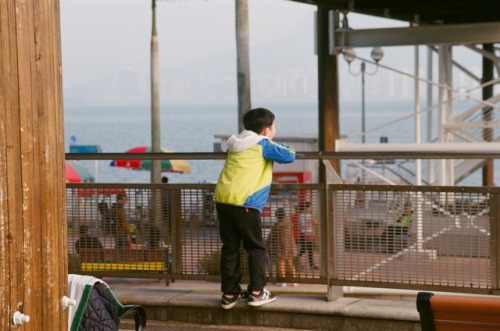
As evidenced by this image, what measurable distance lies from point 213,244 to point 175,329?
0.81 meters

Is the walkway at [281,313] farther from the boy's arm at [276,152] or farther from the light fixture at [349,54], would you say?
the light fixture at [349,54]

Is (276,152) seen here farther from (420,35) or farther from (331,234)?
(420,35)

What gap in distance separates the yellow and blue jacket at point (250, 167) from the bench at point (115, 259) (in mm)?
1423

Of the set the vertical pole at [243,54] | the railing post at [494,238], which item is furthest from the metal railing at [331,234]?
the vertical pole at [243,54]

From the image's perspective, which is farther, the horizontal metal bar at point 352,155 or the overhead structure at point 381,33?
the overhead structure at point 381,33

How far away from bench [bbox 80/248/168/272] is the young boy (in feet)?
3.33

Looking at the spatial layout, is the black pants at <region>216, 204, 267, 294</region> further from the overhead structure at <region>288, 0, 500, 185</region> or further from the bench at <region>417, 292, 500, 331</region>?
the overhead structure at <region>288, 0, 500, 185</region>

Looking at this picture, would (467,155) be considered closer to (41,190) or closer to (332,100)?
(41,190)

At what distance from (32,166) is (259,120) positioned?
455cm

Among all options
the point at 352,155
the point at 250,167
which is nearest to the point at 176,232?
the point at 250,167

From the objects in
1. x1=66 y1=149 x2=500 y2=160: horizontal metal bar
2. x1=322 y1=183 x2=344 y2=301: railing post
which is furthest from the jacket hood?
x1=322 y1=183 x2=344 y2=301: railing post

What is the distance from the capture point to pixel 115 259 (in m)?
10.6

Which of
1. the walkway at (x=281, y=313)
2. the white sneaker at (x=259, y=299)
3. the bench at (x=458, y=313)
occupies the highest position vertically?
the bench at (x=458, y=313)

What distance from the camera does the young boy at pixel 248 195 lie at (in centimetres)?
923
